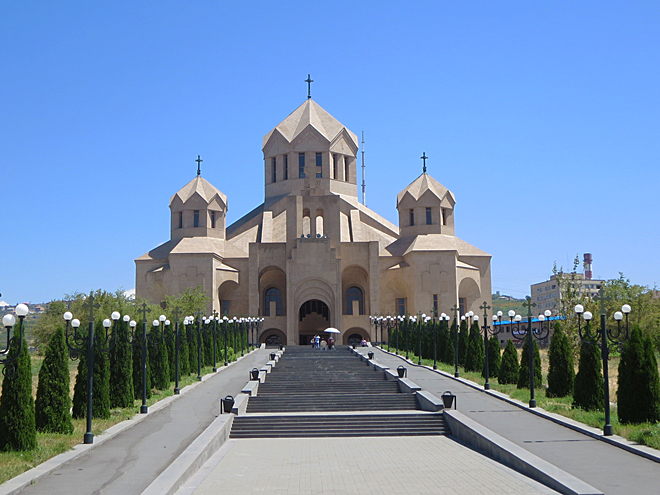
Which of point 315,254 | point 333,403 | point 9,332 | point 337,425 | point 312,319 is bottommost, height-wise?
point 337,425

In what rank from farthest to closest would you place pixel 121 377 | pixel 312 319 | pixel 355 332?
pixel 312 319
pixel 355 332
pixel 121 377

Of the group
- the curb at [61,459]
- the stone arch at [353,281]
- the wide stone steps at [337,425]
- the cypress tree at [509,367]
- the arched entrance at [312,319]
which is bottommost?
the wide stone steps at [337,425]

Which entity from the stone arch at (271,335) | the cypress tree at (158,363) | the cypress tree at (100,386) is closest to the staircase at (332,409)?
the cypress tree at (100,386)

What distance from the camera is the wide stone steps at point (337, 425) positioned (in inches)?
581

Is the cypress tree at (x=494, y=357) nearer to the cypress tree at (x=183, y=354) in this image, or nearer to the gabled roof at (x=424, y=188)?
the cypress tree at (x=183, y=354)

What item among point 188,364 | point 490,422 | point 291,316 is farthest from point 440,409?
point 291,316

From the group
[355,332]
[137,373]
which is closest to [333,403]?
[137,373]

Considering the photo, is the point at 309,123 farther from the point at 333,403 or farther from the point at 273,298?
the point at 333,403

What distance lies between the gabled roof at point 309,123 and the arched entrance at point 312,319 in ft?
41.6

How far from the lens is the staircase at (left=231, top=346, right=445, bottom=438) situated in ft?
48.8

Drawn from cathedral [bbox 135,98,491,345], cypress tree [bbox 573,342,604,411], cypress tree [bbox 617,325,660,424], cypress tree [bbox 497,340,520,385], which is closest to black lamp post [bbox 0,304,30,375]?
cypress tree [bbox 617,325,660,424]

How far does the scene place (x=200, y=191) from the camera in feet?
165

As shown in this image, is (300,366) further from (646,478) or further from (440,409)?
(646,478)

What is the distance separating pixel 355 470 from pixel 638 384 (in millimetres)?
5710
